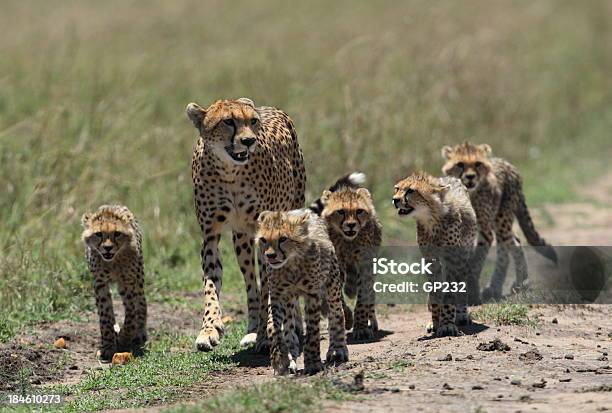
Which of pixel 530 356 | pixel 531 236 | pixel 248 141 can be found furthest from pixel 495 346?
pixel 531 236

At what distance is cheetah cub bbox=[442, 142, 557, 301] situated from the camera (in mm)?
8812

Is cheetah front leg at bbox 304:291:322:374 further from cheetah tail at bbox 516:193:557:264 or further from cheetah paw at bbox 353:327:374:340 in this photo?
cheetah tail at bbox 516:193:557:264

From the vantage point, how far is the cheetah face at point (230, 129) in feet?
23.5

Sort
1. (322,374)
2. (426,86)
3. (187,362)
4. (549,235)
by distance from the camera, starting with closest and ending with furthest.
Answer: (322,374)
(187,362)
(549,235)
(426,86)

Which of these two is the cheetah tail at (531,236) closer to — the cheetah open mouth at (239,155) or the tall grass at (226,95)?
the tall grass at (226,95)

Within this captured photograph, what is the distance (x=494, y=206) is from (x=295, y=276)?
3.06 metres

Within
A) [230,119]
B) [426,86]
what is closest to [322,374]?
[230,119]

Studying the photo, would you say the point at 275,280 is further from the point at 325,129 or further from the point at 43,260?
the point at 325,129

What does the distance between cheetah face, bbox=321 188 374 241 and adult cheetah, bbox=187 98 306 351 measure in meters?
0.47

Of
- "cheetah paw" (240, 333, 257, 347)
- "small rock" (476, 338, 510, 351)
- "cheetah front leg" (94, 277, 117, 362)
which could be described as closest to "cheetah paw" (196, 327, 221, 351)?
"cheetah paw" (240, 333, 257, 347)


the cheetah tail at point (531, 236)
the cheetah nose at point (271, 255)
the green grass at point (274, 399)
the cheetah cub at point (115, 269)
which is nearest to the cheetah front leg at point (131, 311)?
the cheetah cub at point (115, 269)

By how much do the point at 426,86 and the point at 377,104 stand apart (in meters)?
1.08

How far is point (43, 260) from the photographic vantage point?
8.66 meters

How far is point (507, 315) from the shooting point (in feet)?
24.4
